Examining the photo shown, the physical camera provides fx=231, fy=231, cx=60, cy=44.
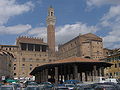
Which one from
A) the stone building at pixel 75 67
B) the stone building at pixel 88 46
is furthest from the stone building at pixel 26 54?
the stone building at pixel 75 67

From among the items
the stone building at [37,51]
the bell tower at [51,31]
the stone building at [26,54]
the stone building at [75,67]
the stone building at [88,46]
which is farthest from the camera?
the bell tower at [51,31]

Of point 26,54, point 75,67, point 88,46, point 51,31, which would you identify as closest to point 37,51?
point 26,54

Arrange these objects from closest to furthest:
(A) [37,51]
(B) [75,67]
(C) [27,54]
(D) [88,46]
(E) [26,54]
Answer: (B) [75,67]
(E) [26,54]
(C) [27,54]
(D) [88,46]
(A) [37,51]

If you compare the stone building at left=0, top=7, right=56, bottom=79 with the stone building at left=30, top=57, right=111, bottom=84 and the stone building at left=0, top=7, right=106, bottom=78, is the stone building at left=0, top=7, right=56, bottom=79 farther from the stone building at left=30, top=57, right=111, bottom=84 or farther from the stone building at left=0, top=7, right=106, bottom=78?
A: the stone building at left=30, top=57, right=111, bottom=84

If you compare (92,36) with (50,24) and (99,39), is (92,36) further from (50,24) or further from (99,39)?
(50,24)

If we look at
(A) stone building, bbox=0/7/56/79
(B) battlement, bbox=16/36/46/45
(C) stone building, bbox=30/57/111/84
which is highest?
(B) battlement, bbox=16/36/46/45

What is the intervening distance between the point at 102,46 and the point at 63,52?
33.5 metres

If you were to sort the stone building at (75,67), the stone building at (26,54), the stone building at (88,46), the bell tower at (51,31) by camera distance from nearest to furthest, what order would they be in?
1. the stone building at (75,67)
2. the stone building at (26,54)
3. the stone building at (88,46)
4. the bell tower at (51,31)

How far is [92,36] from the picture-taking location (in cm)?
12275

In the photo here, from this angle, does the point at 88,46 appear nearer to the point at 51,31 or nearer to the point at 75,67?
the point at 51,31

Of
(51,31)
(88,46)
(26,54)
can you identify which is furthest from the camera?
(51,31)

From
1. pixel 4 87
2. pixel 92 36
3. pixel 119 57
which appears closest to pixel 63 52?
pixel 92 36

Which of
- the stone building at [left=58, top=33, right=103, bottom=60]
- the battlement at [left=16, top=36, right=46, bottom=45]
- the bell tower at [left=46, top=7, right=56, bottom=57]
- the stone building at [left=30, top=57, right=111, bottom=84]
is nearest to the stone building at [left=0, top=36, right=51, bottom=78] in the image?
the battlement at [left=16, top=36, right=46, bottom=45]

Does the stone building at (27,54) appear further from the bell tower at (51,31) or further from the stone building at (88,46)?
the stone building at (88,46)
